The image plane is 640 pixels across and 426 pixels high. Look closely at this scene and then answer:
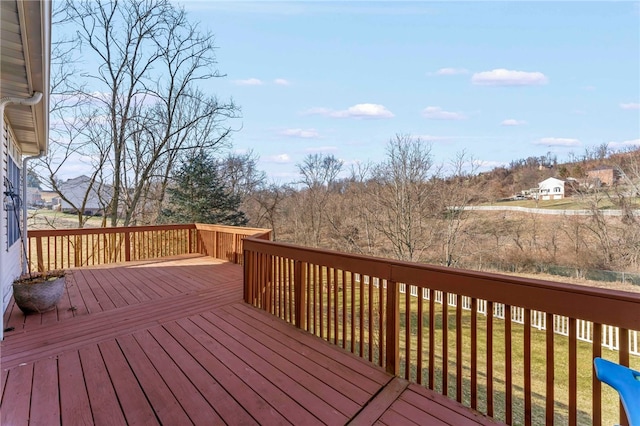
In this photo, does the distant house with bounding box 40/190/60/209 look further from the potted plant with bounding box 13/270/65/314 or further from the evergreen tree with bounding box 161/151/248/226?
the potted plant with bounding box 13/270/65/314

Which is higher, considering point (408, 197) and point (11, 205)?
point (408, 197)

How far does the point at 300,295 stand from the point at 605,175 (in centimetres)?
1590

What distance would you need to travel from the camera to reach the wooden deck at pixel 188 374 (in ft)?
6.28

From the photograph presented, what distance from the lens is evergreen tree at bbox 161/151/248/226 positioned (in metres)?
12.1

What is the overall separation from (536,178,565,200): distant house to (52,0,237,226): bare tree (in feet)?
51.8

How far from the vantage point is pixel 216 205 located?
12547mm

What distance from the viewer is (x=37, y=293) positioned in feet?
11.6

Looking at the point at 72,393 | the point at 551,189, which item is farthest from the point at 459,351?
the point at 551,189

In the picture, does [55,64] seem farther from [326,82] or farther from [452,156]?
[452,156]

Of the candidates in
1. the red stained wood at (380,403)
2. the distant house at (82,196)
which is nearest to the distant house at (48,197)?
the distant house at (82,196)

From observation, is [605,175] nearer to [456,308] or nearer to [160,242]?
[456,308]

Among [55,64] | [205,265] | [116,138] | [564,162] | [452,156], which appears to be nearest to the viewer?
[205,265]

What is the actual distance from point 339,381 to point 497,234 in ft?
48.8

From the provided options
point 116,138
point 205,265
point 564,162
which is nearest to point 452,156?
point 564,162
